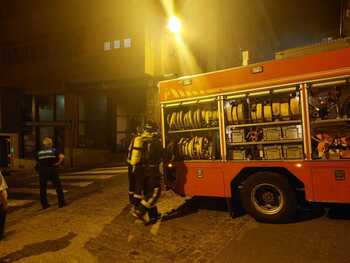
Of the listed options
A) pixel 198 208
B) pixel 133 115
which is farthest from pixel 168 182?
pixel 133 115

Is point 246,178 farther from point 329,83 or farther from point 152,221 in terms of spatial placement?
point 329,83

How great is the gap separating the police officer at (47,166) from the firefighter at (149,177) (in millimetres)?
2545

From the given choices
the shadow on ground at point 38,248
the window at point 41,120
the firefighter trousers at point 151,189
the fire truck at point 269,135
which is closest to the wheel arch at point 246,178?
the fire truck at point 269,135

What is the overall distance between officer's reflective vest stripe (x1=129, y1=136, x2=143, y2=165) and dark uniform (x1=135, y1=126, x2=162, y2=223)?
6 cm

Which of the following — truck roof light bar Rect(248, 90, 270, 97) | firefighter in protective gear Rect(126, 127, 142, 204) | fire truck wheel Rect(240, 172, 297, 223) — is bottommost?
fire truck wheel Rect(240, 172, 297, 223)

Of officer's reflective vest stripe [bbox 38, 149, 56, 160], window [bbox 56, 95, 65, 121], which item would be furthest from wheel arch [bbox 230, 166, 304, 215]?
window [bbox 56, 95, 65, 121]

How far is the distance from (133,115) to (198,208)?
11.2 metres

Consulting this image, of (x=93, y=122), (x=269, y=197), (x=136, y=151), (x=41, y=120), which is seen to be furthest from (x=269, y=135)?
(x=41, y=120)

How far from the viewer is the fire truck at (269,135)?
207 inches

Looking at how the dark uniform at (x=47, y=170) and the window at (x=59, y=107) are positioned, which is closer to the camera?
the dark uniform at (x=47, y=170)

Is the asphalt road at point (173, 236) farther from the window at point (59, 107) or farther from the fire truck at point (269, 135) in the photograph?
the window at point (59, 107)

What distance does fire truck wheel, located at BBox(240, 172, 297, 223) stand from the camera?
550 centimetres

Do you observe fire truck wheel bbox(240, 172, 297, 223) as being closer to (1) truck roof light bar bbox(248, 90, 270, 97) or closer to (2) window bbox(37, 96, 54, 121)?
(1) truck roof light bar bbox(248, 90, 270, 97)

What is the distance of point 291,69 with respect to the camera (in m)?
5.53
